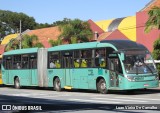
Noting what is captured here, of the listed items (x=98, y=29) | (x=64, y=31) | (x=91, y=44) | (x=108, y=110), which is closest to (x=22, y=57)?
(x=91, y=44)

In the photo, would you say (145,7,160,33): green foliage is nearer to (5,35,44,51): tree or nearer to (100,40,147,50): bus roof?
(100,40,147,50): bus roof

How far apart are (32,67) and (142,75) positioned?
34.6ft

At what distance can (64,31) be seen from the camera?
57.2 metres

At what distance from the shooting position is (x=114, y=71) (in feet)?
74.1

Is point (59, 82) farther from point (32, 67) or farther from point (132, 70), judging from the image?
point (132, 70)

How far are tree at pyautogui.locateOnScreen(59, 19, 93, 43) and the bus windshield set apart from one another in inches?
1307

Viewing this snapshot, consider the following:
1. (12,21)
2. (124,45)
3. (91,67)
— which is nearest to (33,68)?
(91,67)

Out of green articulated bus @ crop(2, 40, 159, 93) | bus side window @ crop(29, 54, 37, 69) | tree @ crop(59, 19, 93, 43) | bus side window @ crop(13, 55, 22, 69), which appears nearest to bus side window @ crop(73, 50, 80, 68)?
green articulated bus @ crop(2, 40, 159, 93)

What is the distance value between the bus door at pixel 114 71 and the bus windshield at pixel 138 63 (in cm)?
63

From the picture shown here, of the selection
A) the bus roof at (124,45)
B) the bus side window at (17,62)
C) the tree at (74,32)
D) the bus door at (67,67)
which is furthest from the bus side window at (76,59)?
the tree at (74,32)

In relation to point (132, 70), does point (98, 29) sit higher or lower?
higher

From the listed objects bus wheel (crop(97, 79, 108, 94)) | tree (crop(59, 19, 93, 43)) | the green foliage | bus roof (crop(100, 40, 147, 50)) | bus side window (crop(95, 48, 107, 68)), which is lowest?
bus wheel (crop(97, 79, 108, 94))

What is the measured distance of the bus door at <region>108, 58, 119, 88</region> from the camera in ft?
73.7

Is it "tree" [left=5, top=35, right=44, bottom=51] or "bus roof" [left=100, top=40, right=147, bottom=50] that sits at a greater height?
"tree" [left=5, top=35, right=44, bottom=51]
